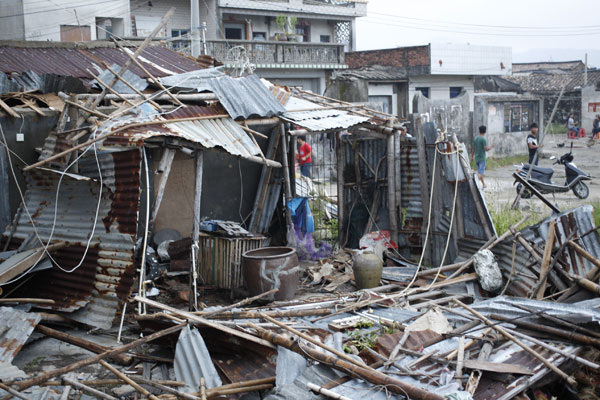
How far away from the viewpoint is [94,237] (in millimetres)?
7984

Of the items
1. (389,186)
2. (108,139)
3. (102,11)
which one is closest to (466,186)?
(389,186)

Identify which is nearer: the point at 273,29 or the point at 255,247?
the point at 255,247

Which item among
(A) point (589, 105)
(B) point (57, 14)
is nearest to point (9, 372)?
(B) point (57, 14)

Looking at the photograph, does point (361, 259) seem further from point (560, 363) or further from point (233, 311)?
point (560, 363)

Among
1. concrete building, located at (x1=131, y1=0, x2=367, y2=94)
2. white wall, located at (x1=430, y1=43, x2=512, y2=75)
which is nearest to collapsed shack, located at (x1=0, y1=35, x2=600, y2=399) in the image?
concrete building, located at (x1=131, y1=0, x2=367, y2=94)

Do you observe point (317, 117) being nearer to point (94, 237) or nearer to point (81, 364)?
point (94, 237)

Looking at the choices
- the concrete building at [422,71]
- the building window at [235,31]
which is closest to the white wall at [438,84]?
the concrete building at [422,71]

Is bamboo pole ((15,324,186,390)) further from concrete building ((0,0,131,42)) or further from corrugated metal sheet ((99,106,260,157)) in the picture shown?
concrete building ((0,0,131,42))

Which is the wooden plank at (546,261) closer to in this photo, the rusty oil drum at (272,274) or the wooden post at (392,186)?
the rusty oil drum at (272,274)

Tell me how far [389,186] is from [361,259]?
2.29m

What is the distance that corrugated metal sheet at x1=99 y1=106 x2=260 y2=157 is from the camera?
7.66 m

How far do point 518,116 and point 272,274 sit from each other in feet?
68.1

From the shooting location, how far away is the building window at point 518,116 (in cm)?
2602

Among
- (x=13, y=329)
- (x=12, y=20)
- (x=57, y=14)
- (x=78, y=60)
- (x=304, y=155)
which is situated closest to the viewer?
(x=13, y=329)
